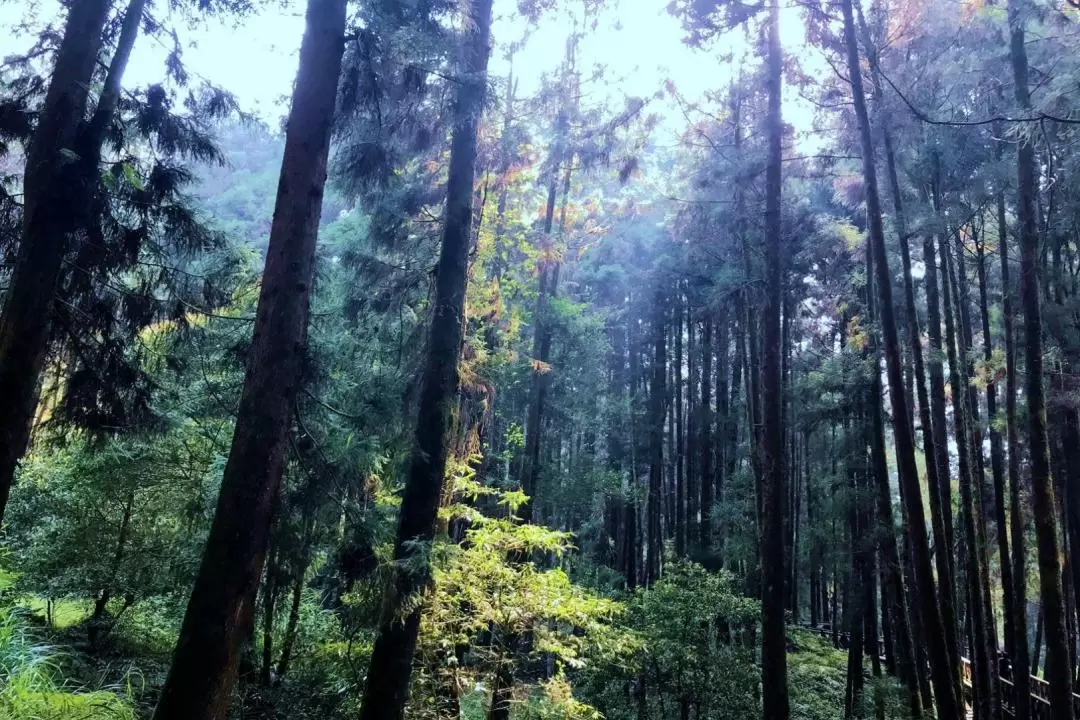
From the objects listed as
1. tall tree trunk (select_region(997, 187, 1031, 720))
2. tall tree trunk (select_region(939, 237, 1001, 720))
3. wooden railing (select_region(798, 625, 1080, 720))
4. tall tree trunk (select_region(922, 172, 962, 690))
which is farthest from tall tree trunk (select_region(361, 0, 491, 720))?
wooden railing (select_region(798, 625, 1080, 720))

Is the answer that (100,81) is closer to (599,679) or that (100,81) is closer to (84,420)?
(84,420)

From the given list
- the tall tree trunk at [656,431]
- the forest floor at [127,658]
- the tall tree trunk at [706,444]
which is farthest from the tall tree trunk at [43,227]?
the tall tree trunk at [656,431]

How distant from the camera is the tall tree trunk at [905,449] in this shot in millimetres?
6273

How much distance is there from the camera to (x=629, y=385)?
21.5 meters

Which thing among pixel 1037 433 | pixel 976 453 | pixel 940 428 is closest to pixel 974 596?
pixel 940 428

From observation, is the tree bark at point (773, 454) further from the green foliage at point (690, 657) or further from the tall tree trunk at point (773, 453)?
the green foliage at point (690, 657)

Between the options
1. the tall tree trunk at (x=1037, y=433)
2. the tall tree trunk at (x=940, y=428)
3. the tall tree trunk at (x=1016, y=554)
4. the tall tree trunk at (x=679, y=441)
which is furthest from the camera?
the tall tree trunk at (x=679, y=441)

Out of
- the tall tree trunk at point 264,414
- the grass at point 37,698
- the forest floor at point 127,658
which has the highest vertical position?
the tall tree trunk at point 264,414

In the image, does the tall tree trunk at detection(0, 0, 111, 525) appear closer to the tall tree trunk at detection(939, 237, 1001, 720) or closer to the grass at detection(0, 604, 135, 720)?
the grass at detection(0, 604, 135, 720)

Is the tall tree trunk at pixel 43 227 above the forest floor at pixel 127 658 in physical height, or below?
above

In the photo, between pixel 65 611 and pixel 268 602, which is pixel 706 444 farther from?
pixel 65 611

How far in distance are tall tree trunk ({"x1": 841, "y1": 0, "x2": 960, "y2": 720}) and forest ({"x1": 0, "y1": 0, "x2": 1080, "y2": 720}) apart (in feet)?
0.12

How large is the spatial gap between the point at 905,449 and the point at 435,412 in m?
5.03

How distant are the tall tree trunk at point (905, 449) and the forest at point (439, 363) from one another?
37 mm
